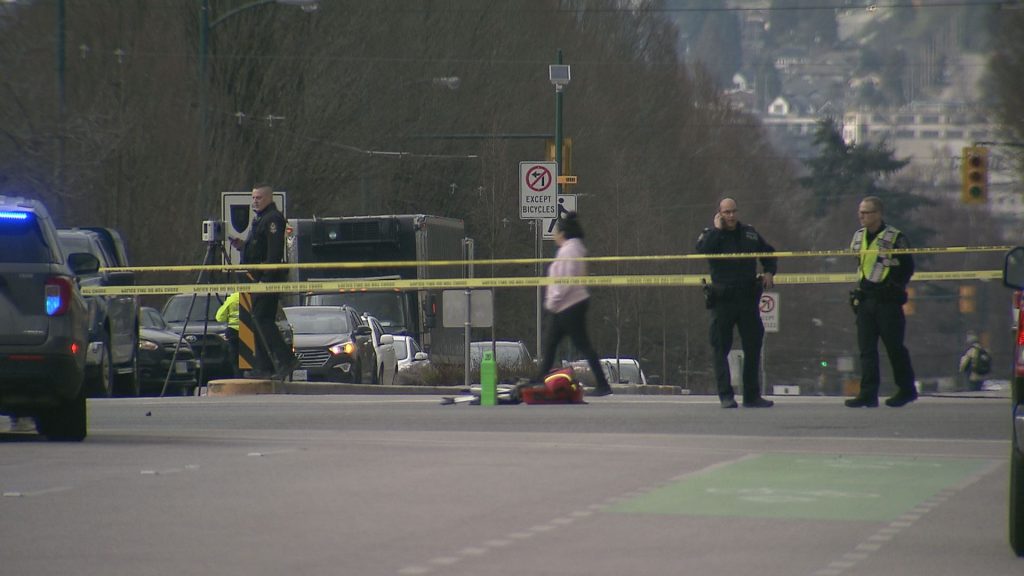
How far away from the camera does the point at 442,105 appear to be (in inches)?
2192

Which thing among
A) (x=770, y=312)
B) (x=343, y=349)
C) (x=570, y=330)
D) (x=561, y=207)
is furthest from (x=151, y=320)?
(x=770, y=312)

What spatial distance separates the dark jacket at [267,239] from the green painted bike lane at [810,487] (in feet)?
30.9

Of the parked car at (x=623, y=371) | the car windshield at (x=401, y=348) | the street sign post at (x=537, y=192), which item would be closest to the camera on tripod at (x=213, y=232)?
the street sign post at (x=537, y=192)

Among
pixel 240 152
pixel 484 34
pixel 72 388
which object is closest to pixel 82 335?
pixel 72 388

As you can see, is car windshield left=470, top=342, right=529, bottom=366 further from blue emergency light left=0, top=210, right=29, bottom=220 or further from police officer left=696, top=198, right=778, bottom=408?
blue emergency light left=0, top=210, right=29, bottom=220

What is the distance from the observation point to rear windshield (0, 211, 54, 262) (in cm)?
1380

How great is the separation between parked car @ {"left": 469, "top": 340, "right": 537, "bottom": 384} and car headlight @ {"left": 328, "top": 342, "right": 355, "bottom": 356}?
2008 millimetres

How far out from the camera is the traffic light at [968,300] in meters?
61.3

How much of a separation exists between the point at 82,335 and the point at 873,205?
669 centimetres

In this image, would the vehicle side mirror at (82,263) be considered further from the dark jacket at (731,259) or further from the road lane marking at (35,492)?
the dark jacket at (731,259)

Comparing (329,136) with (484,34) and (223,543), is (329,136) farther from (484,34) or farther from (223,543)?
(223,543)

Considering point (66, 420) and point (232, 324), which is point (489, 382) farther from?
point (232, 324)

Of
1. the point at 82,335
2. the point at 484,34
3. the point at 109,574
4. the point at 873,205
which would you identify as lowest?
the point at 109,574

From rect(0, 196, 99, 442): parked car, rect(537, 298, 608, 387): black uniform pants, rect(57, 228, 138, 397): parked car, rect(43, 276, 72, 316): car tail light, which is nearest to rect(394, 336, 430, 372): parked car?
rect(57, 228, 138, 397): parked car
